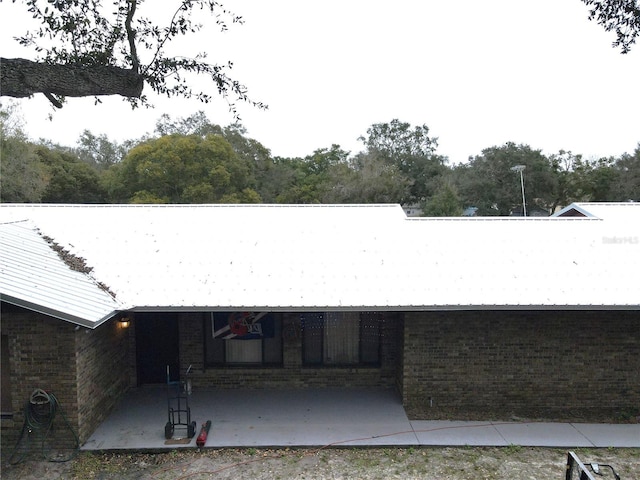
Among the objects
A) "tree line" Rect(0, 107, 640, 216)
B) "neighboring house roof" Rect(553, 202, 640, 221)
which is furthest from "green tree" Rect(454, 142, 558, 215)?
"neighboring house roof" Rect(553, 202, 640, 221)

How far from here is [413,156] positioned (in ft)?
177

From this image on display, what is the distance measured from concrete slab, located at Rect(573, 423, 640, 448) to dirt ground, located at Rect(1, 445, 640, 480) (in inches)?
7.6

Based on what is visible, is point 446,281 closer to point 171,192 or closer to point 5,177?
point 171,192

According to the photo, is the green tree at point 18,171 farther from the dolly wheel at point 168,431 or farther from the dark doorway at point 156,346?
the dolly wheel at point 168,431

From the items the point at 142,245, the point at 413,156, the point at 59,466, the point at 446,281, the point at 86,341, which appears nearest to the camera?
the point at 59,466

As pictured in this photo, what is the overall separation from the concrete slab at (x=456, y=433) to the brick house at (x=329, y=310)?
39 cm

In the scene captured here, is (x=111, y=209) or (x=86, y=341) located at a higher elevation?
(x=111, y=209)

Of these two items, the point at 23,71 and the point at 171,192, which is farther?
the point at 171,192

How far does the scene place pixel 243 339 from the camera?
9477mm

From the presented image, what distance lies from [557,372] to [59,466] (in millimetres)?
8164

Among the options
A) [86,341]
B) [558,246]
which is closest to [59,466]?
[86,341]

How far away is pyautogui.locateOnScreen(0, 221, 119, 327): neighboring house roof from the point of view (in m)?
6.44

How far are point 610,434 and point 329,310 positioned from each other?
4.96m

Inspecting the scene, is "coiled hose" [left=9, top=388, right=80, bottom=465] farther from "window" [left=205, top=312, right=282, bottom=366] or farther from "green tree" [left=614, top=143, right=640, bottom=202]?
"green tree" [left=614, top=143, right=640, bottom=202]
